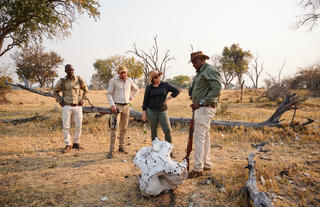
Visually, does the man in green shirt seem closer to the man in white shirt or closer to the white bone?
the white bone

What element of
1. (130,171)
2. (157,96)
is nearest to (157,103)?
(157,96)

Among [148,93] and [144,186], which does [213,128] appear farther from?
[144,186]

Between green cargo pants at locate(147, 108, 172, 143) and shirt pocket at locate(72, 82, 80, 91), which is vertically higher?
shirt pocket at locate(72, 82, 80, 91)

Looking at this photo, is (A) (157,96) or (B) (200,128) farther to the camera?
(A) (157,96)

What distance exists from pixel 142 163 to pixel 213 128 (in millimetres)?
5256

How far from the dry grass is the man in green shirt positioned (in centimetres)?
57

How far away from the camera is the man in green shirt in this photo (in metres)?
3.32

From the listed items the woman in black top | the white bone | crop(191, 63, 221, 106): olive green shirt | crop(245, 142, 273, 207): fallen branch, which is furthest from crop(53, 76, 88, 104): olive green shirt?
crop(245, 142, 273, 207): fallen branch

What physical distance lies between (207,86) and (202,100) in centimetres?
36

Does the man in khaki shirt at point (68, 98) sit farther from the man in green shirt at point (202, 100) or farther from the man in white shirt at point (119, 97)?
the man in green shirt at point (202, 100)

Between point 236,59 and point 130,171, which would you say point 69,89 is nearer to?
point 130,171

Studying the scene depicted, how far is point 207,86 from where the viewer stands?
3.54 metres

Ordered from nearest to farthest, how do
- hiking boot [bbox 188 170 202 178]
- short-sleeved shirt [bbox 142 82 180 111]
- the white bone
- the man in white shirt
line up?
the white bone < hiking boot [bbox 188 170 202 178] < short-sleeved shirt [bbox 142 82 180 111] < the man in white shirt

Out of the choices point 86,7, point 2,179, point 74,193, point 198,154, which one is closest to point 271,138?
point 198,154
